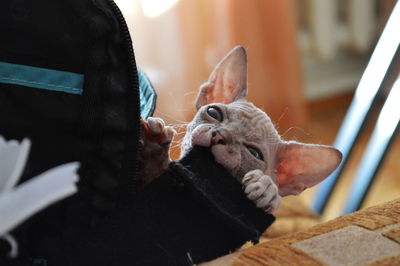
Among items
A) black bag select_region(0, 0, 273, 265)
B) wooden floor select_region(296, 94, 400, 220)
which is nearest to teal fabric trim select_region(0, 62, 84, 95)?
black bag select_region(0, 0, 273, 265)

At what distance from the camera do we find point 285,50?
1.68 metres

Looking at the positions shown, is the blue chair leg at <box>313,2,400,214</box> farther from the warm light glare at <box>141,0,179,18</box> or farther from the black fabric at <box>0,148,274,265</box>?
the warm light glare at <box>141,0,179,18</box>

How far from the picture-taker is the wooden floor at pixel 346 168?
1249mm

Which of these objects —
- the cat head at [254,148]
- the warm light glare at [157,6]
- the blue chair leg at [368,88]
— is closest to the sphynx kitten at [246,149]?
the cat head at [254,148]

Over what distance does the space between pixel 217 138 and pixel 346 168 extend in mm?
707

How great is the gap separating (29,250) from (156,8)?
103 cm

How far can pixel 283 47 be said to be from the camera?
1.68 m

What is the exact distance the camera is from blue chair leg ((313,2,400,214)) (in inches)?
31.0

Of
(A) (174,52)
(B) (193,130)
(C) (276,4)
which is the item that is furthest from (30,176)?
(C) (276,4)

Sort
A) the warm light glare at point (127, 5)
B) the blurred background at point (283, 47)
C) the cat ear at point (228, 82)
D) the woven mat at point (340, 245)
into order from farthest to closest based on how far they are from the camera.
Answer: the blurred background at point (283, 47)
the warm light glare at point (127, 5)
the cat ear at point (228, 82)
the woven mat at point (340, 245)

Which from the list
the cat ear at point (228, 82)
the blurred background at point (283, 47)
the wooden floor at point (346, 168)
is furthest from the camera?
the wooden floor at point (346, 168)

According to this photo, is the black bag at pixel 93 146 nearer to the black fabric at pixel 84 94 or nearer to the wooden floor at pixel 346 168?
the black fabric at pixel 84 94

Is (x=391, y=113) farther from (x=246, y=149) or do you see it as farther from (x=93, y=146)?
(x=93, y=146)

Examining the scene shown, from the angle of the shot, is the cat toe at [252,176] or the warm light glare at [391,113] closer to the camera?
the cat toe at [252,176]
